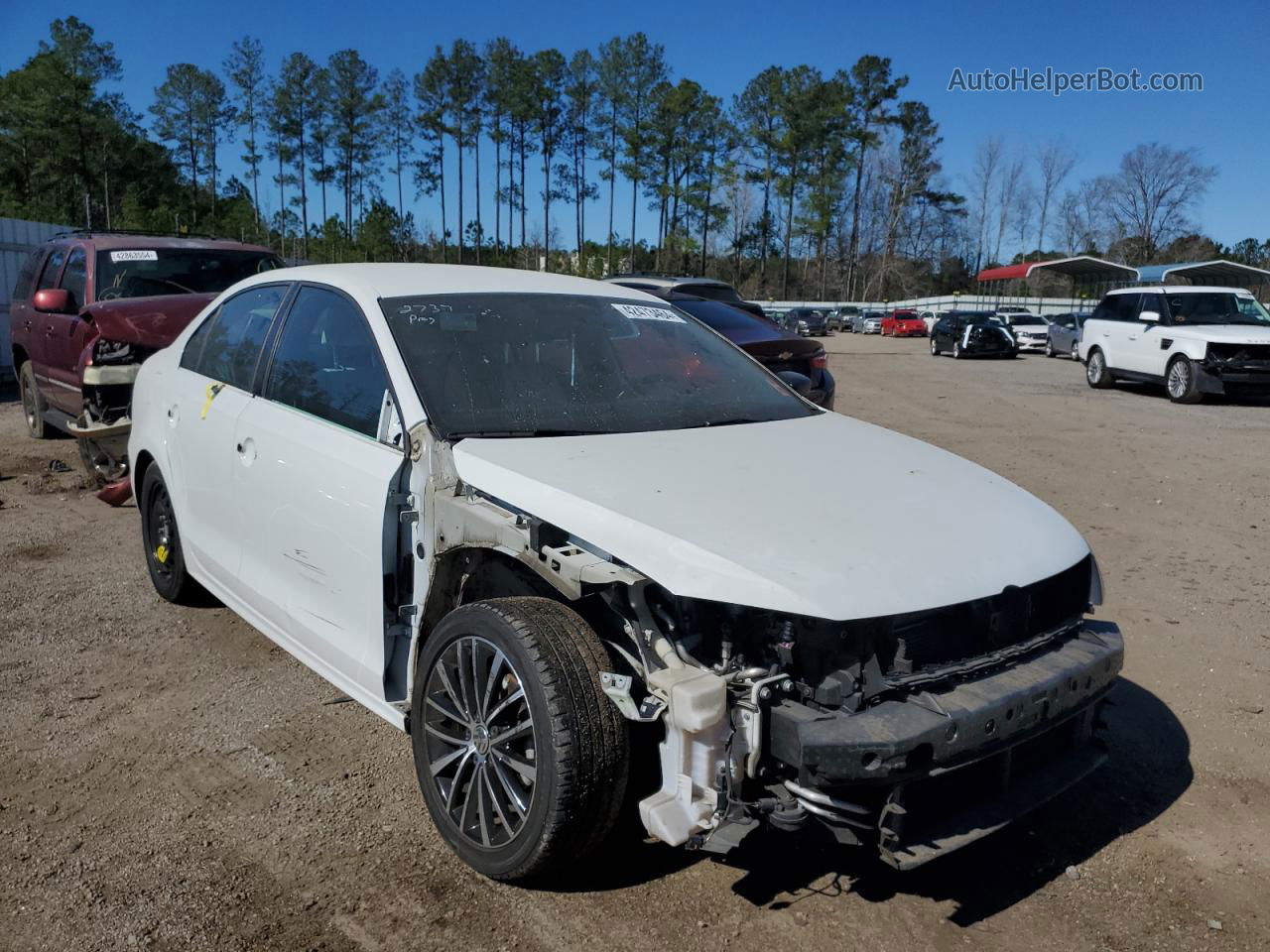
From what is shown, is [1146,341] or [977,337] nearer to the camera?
[1146,341]

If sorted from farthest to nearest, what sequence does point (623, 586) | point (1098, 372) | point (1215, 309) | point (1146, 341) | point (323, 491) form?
point (1098, 372) < point (1146, 341) < point (1215, 309) < point (323, 491) < point (623, 586)

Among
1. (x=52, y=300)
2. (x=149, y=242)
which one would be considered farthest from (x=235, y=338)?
(x=149, y=242)

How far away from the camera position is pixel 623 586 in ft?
8.62

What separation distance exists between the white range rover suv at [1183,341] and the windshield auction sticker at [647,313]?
43.1ft

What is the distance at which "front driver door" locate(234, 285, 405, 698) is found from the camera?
3182mm

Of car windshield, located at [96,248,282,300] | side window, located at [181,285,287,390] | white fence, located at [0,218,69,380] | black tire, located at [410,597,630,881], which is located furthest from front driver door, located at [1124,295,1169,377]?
white fence, located at [0,218,69,380]

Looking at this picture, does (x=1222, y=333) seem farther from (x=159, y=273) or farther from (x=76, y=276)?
(x=76, y=276)

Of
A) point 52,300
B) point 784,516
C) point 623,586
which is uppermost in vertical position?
point 52,300

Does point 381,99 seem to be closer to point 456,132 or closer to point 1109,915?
point 456,132

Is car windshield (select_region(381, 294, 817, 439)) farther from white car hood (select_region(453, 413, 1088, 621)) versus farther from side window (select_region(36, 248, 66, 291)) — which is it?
side window (select_region(36, 248, 66, 291))

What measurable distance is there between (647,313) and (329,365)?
1327 mm

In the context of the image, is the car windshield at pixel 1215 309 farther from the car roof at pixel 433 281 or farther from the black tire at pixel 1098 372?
the car roof at pixel 433 281

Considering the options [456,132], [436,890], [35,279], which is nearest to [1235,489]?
[436,890]

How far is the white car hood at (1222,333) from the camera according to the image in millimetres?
14523
